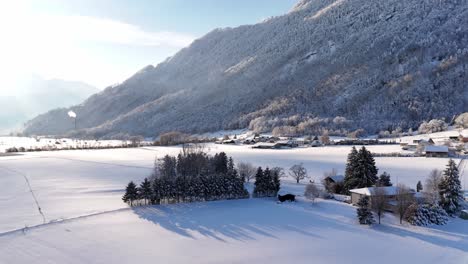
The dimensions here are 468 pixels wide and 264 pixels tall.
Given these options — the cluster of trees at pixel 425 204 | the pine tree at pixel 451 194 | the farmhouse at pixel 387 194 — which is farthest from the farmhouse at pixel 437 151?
the farmhouse at pixel 387 194

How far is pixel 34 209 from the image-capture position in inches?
1416

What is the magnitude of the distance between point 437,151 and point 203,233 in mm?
56864

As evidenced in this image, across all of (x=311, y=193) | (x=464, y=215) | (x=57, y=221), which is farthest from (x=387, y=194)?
(x=57, y=221)

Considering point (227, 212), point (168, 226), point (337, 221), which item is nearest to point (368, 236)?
point (337, 221)

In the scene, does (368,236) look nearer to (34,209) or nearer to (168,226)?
(168,226)

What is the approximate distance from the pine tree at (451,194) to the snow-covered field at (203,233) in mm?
2386

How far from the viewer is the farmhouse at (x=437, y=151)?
7062 cm

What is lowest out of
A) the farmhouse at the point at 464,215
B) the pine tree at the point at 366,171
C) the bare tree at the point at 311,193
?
the farmhouse at the point at 464,215

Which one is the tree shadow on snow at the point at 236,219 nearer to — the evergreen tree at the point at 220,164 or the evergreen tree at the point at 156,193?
the evergreen tree at the point at 156,193

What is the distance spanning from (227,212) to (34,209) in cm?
1717

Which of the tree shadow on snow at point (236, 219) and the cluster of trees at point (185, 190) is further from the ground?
the cluster of trees at point (185, 190)

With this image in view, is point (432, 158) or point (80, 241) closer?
point (80, 241)

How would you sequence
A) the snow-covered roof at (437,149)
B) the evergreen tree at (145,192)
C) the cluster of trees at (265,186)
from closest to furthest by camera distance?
the evergreen tree at (145,192) → the cluster of trees at (265,186) → the snow-covered roof at (437,149)

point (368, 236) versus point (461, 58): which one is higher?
point (461, 58)
